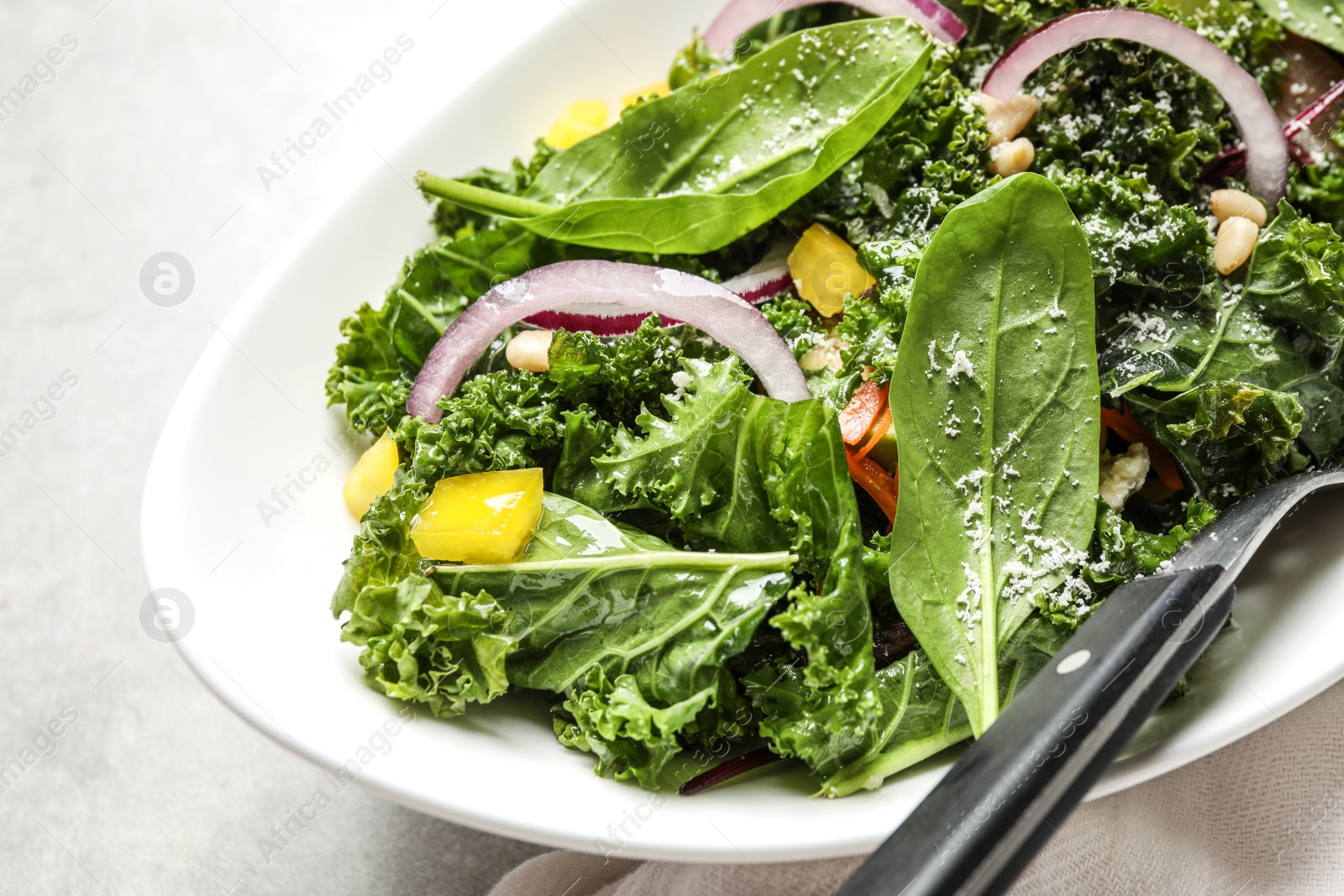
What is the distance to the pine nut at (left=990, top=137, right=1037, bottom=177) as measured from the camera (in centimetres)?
206

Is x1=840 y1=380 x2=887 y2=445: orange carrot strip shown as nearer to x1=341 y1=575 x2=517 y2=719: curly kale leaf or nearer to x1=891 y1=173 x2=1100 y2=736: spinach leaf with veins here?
x1=891 y1=173 x2=1100 y2=736: spinach leaf with veins

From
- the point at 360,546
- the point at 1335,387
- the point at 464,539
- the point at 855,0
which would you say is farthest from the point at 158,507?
the point at 1335,387

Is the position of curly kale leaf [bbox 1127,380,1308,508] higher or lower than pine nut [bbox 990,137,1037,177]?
lower

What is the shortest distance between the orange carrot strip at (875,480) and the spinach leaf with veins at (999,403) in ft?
0.41

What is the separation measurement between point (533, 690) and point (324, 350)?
81 cm

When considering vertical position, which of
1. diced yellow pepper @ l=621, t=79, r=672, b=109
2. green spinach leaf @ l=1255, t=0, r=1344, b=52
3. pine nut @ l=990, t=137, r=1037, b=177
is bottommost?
green spinach leaf @ l=1255, t=0, r=1344, b=52

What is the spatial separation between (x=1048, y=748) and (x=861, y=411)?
71 centimetres

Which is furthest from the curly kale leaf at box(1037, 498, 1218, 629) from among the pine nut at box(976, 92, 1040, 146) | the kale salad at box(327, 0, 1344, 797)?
the pine nut at box(976, 92, 1040, 146)

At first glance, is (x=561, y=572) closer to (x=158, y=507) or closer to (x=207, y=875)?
(x=158, y=507)

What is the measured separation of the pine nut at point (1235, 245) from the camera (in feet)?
6.43

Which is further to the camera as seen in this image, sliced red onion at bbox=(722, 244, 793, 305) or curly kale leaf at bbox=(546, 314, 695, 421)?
sliced red onion at bbox=(722, 244, 793, 305)

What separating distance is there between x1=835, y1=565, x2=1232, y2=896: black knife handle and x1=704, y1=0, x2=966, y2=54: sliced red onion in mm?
1274

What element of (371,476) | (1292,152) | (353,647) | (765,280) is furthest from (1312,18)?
(353,647)

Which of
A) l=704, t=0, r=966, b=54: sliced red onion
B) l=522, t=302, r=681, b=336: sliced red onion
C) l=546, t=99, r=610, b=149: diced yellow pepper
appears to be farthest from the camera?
l=546, t=99, r=610, b=149: diced yellow pepper
